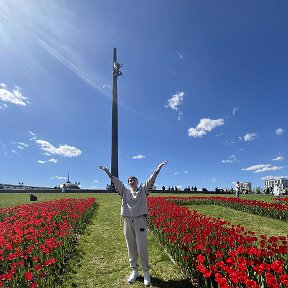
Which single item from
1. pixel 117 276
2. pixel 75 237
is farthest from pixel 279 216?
pixel 117 276

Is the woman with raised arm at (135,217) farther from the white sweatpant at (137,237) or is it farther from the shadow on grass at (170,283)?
the shadow on grass at (170,283)

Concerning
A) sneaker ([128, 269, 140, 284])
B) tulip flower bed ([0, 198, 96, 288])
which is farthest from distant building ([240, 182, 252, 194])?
sneaker ([128, 269, 140, 284])

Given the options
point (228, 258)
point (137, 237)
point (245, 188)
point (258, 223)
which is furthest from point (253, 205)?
point (245, 188)

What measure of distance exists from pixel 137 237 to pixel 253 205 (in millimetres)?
18688

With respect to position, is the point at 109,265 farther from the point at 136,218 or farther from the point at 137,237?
the point at 136,218

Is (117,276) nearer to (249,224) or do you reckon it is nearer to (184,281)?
(184,281)

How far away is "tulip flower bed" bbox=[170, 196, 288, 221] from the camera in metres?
21.0

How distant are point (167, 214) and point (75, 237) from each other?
474cm

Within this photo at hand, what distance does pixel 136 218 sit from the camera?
25.5 feet

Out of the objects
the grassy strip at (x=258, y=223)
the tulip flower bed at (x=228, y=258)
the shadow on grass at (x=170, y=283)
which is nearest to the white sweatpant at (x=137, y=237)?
the shadow on grass at (x=170, y=283)

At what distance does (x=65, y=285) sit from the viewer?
8078mm

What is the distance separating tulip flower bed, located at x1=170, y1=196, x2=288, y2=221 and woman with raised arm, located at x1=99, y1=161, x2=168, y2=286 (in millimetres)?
14836

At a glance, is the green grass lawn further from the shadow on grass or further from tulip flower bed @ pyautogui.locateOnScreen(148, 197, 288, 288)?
tulip flower bed @ pyautogui.locateOnScreen(148, 197, 288, 288)

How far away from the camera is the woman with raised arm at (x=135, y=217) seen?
25.4 ft
